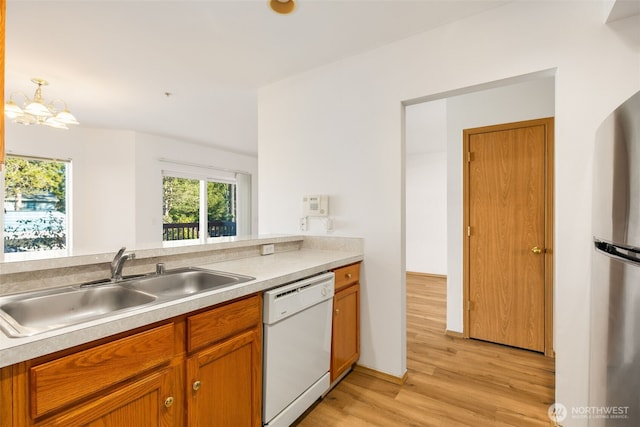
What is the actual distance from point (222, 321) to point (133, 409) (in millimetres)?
404

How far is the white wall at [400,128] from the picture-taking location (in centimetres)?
160

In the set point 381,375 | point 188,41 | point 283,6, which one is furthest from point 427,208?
point 188,41

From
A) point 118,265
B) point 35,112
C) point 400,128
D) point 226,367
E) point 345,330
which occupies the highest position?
point 35,112

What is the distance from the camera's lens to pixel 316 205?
2.56m

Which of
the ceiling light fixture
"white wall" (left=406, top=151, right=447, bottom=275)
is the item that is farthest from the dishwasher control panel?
"white wall" (left=406, top=151, right=447, bottom=275)

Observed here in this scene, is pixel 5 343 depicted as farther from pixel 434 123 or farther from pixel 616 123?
pixel 434 123

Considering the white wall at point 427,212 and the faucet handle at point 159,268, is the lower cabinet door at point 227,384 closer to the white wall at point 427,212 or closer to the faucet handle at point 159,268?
the faucet handle at point 159,268

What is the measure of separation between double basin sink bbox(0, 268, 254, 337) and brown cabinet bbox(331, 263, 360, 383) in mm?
795

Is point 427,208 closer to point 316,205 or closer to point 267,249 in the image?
point 316,205

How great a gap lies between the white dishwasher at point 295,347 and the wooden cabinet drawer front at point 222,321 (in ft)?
0.24

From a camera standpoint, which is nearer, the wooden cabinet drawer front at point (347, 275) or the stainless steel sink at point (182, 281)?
the stainless steel sink at point (182, 281)

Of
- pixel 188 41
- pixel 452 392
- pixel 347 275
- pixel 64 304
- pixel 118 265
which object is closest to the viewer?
pixel 64 304

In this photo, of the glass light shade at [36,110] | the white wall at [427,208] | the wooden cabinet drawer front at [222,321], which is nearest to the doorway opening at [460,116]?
the wooden cabinet drawer front at [222,321]

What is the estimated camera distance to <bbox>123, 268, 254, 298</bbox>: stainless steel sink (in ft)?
4.98
